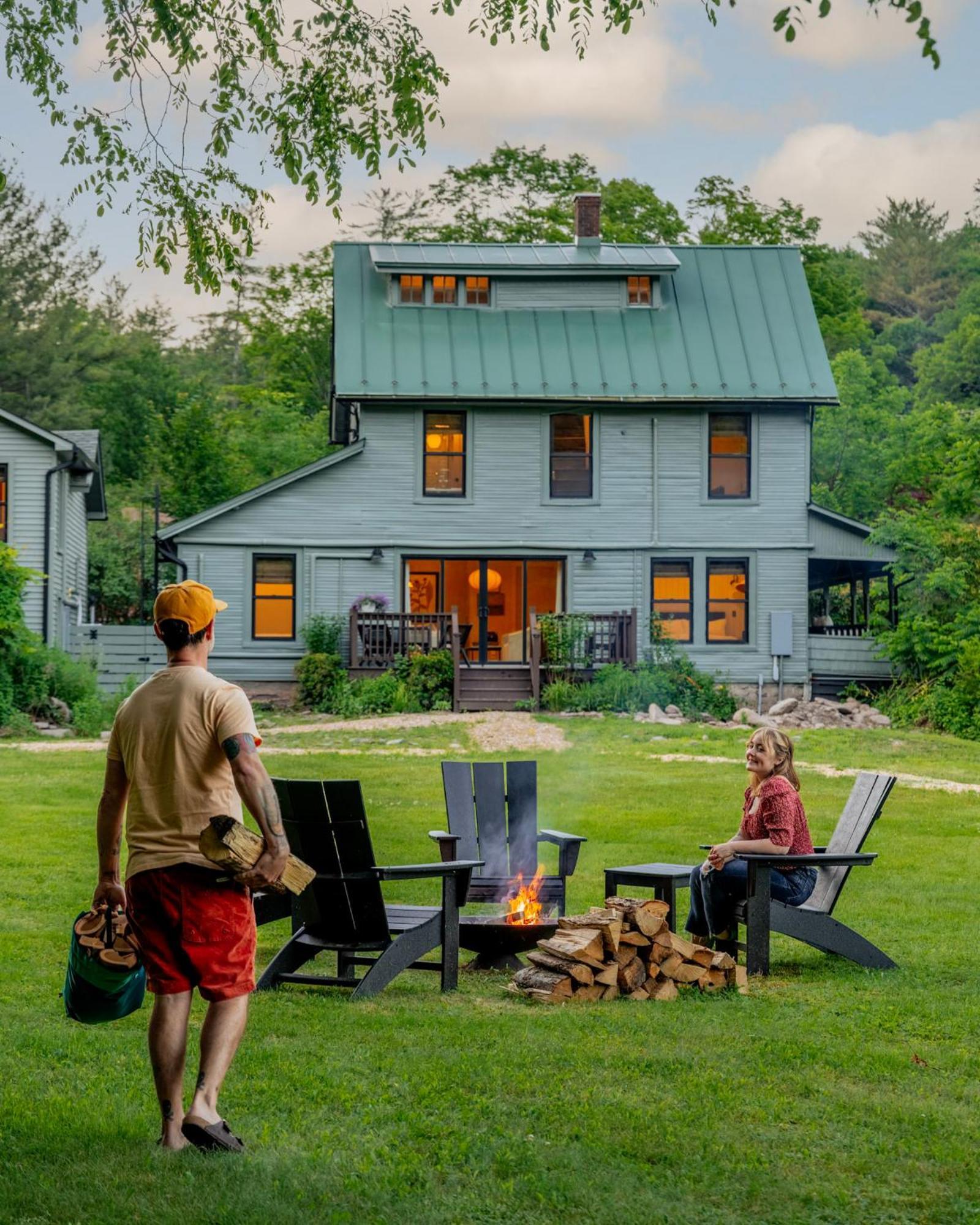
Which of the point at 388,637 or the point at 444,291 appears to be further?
the point at 444,291

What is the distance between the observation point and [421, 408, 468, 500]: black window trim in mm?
27938

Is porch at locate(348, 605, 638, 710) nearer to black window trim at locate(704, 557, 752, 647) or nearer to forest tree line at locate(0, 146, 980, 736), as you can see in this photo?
black window trim at locate(704, 557, 752, 647)

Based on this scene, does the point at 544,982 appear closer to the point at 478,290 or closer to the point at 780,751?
the point at 780,751

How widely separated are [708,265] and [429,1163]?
90.9ft

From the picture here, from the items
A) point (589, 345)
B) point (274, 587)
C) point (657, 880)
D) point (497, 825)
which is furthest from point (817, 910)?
point (589, 345)

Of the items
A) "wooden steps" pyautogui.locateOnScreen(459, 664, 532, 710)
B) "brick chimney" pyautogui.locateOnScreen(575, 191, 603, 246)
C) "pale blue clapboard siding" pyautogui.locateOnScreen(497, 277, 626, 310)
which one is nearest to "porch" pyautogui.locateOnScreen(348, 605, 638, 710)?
"wooden steps" pyautogui.locateOnScreen(459, 664, 532, 710)

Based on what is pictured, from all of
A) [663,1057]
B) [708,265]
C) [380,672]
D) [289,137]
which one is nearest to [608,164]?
[708,265]

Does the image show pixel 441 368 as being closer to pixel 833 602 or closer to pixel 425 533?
pixel 425 533

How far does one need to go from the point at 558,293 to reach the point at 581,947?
23.8m

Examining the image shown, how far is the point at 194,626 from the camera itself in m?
4.68

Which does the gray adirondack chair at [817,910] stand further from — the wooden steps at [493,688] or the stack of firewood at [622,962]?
the wooden steps at [493,688]

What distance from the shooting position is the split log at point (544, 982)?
686cm

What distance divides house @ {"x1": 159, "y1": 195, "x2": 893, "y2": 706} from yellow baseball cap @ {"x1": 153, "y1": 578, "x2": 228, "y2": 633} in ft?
72.5

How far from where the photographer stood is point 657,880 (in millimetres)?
7758
